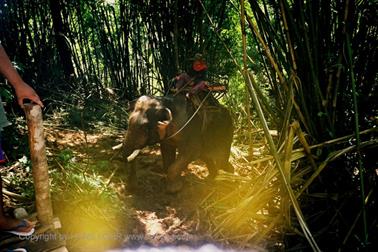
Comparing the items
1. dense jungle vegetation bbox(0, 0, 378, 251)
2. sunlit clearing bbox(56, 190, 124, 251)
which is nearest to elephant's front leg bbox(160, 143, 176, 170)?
dense jungle vegetation bbox(0, 0, 378, 251)

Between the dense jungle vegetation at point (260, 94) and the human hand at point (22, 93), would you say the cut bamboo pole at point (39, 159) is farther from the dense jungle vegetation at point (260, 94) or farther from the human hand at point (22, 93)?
the dense jungle vegetation at point (260, 94)

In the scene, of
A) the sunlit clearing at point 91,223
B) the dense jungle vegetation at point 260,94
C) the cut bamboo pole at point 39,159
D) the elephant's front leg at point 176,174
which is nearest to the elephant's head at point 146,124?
the elephant's front leg at point 176,174

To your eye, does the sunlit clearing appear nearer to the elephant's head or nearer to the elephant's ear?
the elephant's head

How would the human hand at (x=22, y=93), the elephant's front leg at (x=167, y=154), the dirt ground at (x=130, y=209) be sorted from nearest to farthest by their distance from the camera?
the human hand at (x=22, y=93) < the dirt ground at (x=130, y=209) < the elephant's front leg at (x=167, y=154)

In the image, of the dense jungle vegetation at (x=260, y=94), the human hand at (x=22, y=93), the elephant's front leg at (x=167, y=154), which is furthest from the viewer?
the elephant's front leg at (x=167, y=154)

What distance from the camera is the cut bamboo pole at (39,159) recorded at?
6.74 feet

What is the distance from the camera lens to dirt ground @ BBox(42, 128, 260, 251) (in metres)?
3.07

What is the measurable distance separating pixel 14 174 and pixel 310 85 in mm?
2747

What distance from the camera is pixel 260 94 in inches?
92.7

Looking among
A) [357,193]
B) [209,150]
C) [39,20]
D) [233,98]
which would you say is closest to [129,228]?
[209,150]

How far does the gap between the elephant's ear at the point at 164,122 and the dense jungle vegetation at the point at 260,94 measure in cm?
75

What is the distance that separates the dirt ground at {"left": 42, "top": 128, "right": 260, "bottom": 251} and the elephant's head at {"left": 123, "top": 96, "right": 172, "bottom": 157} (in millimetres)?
481

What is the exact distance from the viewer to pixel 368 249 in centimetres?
235

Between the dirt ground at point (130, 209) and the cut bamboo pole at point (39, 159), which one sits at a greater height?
the cut bamboo pole at point (39, 159)
